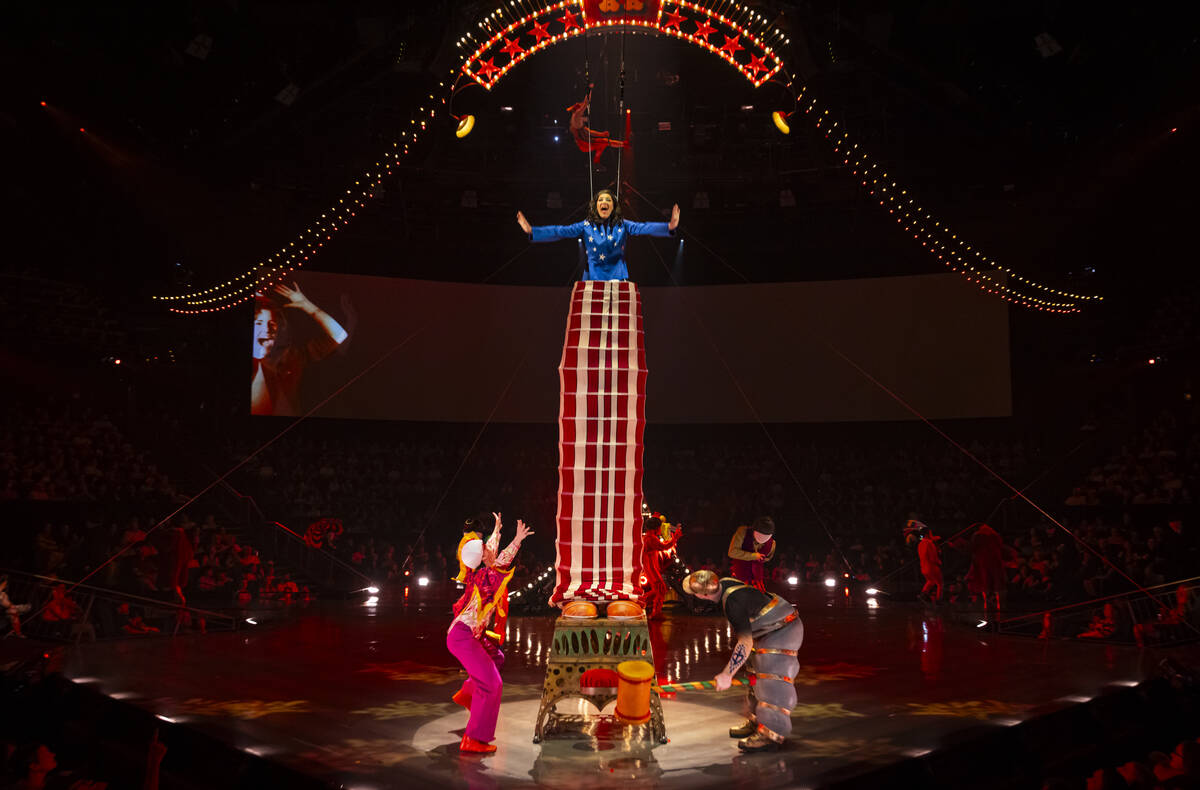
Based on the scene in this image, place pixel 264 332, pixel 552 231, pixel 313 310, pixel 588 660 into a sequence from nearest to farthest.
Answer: pixel 588 660 < pixel 552 231 < pixel 264 332 < pixel 313 310

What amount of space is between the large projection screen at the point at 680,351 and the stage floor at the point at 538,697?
5993 millimetres

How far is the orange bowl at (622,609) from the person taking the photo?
6.64 metres

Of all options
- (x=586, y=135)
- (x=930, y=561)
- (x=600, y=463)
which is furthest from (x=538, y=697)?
→ (x=930, y=561)

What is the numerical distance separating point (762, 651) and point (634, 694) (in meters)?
0.96

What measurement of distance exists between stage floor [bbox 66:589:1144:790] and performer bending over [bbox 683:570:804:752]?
167mm

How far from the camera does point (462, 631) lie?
6156mm

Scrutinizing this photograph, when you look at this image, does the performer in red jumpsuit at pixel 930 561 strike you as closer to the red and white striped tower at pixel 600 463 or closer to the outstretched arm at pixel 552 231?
the red and white striped tower at pixel 600 463

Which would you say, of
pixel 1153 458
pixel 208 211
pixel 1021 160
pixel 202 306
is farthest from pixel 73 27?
pixel 1153 458

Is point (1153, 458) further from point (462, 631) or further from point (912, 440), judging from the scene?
point (462, 631)

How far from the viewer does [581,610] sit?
6617 millimetres

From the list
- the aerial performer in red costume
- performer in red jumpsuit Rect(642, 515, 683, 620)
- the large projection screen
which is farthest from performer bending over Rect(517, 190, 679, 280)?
the large projection screen

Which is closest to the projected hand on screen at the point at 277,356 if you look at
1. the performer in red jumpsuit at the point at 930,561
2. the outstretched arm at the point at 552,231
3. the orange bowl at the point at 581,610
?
the outstretched arm at the point at 552,231

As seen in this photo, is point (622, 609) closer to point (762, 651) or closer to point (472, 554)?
point (762, 651)

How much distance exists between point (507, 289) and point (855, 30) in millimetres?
7980
